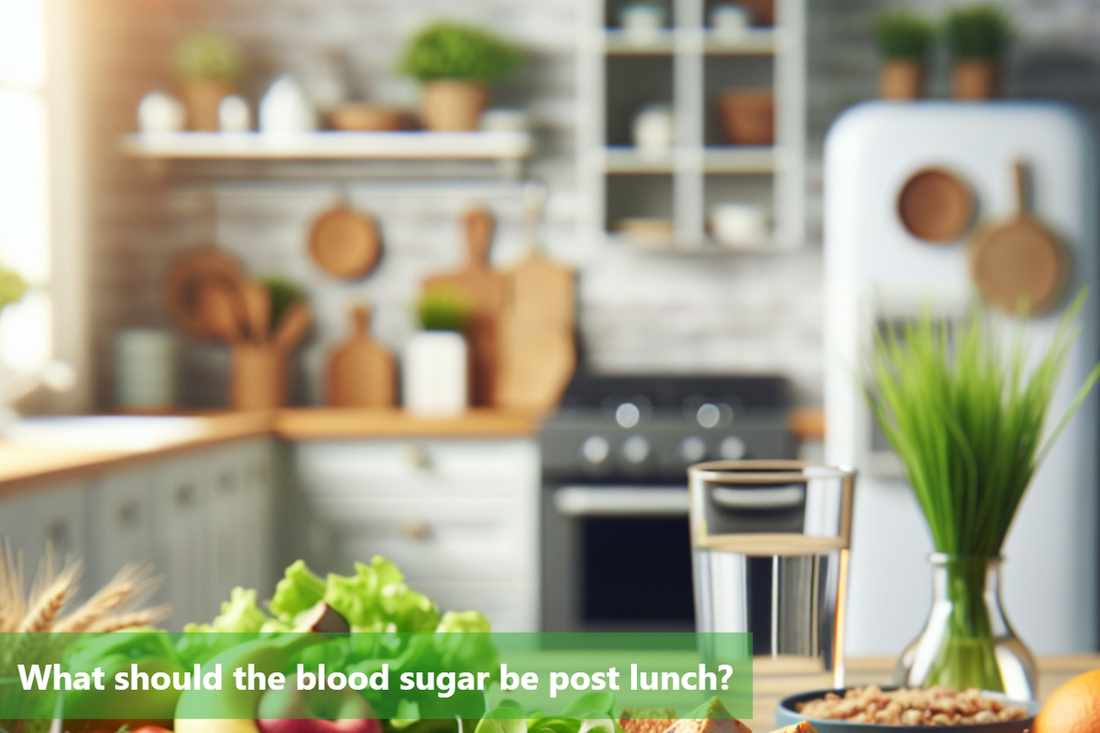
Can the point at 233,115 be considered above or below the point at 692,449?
above

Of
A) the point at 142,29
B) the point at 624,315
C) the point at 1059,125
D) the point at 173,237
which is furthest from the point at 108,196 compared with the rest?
the point at 1059,125

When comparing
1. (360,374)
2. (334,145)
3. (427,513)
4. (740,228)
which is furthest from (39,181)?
(740,228)

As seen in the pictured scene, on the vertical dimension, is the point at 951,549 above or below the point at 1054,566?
above

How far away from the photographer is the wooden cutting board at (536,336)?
371 centimetres

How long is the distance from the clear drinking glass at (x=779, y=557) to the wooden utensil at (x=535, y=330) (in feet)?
9.69

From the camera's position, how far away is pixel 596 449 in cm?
299

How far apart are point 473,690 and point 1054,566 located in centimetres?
270

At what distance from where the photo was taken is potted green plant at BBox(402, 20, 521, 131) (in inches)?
139

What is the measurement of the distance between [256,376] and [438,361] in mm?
593

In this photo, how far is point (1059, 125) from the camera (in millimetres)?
2936

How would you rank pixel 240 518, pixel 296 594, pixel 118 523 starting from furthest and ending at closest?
pixel 240 518, pixel 118 523, pixel 296 594

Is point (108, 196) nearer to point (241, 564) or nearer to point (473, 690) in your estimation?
point (241, 564)

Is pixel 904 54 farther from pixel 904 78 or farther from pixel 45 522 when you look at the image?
pixel 45 522

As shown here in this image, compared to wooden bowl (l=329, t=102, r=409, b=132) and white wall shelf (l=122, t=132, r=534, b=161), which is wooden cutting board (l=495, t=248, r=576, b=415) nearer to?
white wall shelf (l=122, t=132, r=534, b=161)
